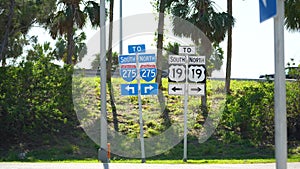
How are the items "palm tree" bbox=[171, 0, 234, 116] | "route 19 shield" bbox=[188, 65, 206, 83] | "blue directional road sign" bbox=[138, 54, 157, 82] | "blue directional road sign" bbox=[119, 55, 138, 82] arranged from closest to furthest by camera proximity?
"blue directional road sign" bbox=[138, 54, 157, 82], "blue directional road sign" bbox=[119, 55, 138, 82], "route 19 shield" bbox=[188, 65, 206, 83], "palm tree" bbox=[171, 0, 234, 116]

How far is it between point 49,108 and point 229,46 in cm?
956

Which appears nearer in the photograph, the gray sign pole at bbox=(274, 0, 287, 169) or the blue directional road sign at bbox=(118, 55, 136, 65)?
the gray sign pole at bbox=(274, 0, 287, 169)

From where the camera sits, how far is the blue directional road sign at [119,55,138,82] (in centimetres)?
1602

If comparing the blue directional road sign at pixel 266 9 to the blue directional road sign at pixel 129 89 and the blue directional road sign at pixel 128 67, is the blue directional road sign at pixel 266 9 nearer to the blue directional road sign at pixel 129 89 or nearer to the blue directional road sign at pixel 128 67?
the blue directional road sign at pixel 128 67

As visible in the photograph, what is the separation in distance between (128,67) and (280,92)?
10757mm

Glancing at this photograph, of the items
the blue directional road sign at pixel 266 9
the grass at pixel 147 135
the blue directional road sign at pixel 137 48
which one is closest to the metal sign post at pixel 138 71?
the blue directional road sign at pixel 137 48

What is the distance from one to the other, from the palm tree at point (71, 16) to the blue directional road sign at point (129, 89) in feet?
36.4

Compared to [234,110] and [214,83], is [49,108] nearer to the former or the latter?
[234,110]

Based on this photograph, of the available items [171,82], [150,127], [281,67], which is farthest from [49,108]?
[281,67]

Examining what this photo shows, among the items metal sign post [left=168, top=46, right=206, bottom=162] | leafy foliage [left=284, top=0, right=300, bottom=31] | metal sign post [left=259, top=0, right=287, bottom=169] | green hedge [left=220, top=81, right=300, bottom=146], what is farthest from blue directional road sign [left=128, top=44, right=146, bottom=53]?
leafy foliage [left=284, top=0, right=300, bottom=31]

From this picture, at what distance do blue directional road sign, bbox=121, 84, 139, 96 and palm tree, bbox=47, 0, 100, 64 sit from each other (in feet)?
36.4

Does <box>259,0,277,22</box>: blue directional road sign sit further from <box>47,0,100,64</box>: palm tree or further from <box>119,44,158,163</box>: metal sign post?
<box>47,0,100,64</box>: palm tree

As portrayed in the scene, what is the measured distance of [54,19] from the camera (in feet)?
88.7

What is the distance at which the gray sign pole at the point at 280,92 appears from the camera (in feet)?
18.5
